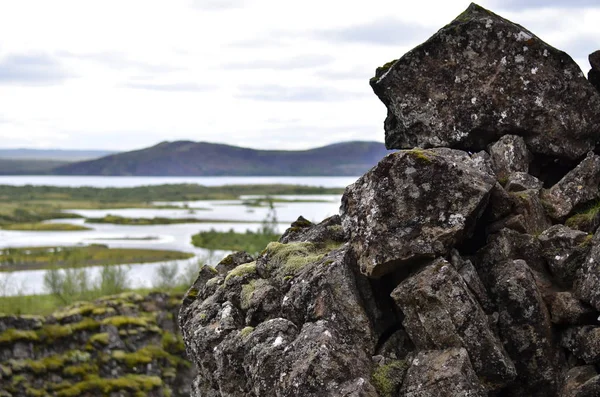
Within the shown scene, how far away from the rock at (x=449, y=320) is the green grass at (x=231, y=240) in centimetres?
12427

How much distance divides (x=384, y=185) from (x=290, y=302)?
3799 millimetres

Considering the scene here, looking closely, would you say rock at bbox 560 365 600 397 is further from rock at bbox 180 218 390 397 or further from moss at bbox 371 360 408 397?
rock at bbox 180 218 390 397

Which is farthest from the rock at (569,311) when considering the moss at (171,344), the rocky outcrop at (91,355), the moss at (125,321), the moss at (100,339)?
the moss at (171,344)

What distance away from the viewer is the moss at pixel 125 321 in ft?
254

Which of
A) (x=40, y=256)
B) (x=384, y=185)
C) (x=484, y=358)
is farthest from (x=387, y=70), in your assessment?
(x=40, y=256)

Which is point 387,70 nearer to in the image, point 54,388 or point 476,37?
point 476,37

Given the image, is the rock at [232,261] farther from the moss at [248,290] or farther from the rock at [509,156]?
the rock at [509,156]

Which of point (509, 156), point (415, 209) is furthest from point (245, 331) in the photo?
point (509, 156)

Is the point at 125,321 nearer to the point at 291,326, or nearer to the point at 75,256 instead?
the point at 75,256

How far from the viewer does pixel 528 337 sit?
16.0 metres

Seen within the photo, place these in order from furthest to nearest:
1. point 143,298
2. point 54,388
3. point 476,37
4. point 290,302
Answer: point 143,298 → point 54,388 → point 476,37 → point 290,302

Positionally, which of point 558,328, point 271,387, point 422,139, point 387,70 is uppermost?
point 387,70

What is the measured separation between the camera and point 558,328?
16.3 meters

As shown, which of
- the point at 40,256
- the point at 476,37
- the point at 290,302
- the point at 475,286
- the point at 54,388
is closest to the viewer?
the point at 475,286
